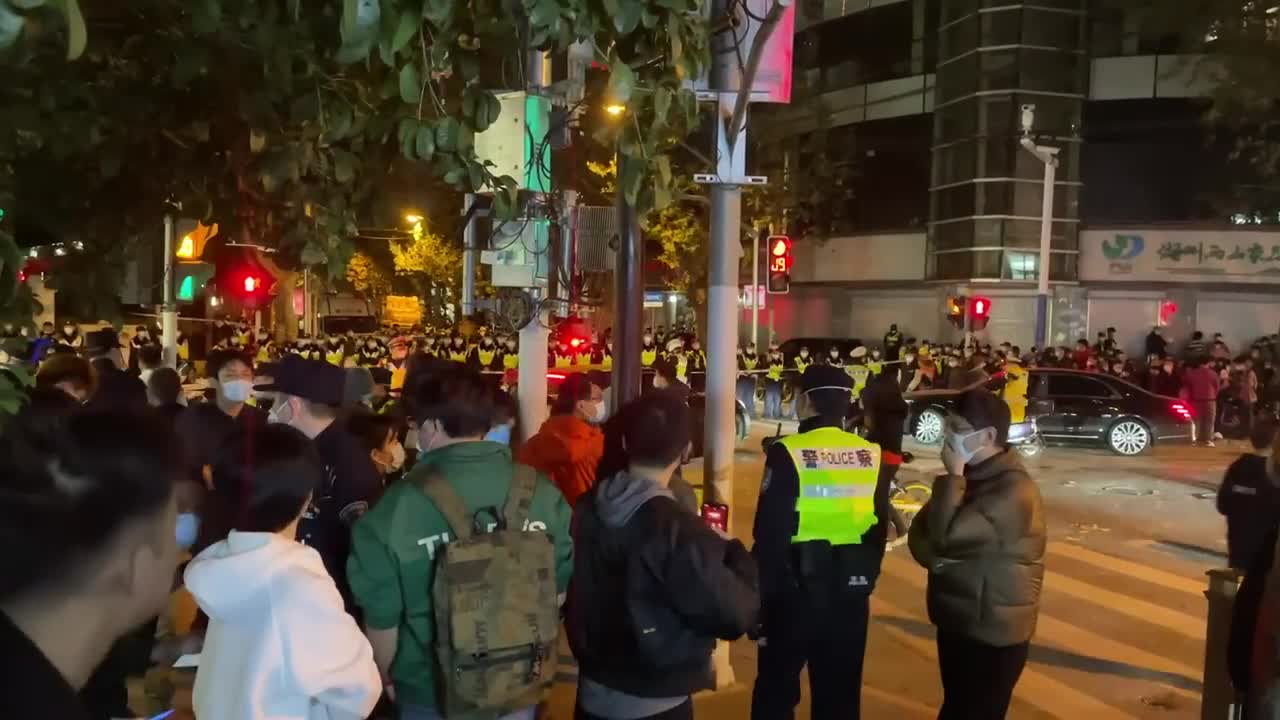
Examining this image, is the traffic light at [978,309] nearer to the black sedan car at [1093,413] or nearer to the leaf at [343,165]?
the black sedan car at [1093,413]

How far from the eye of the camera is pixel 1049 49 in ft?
97.3

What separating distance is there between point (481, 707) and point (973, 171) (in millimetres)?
29771

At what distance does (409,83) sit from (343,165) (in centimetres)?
139

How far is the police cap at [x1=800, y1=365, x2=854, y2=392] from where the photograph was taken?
15.5 feet

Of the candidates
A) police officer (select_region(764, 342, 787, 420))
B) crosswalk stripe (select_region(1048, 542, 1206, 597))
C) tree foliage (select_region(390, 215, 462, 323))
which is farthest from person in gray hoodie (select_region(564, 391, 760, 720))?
tree foliage (select_region(390, 215, 462, 323))

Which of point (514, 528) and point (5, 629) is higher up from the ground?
point (5, 629)

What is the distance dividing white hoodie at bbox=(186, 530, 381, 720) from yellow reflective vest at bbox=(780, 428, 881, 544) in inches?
91.8

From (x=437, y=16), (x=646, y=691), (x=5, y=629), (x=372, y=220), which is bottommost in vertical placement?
(x=646, y=691)

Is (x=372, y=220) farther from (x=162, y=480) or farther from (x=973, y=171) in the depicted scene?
(x=973, y=171)

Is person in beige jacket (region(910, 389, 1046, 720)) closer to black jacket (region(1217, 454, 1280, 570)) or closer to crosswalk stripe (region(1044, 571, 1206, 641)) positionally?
black jacket (region(1217, 454, 1280, 570))

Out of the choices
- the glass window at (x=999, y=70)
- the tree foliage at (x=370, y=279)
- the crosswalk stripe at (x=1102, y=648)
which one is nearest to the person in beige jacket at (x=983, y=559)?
the crosswalk stripe at (x=1102, y=648)

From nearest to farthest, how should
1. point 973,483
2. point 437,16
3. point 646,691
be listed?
1. point 437,16
2. point 646,691
3. point 973,483

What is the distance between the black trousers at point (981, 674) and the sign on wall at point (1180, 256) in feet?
93.6

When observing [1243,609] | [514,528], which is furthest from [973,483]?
[514,528]
